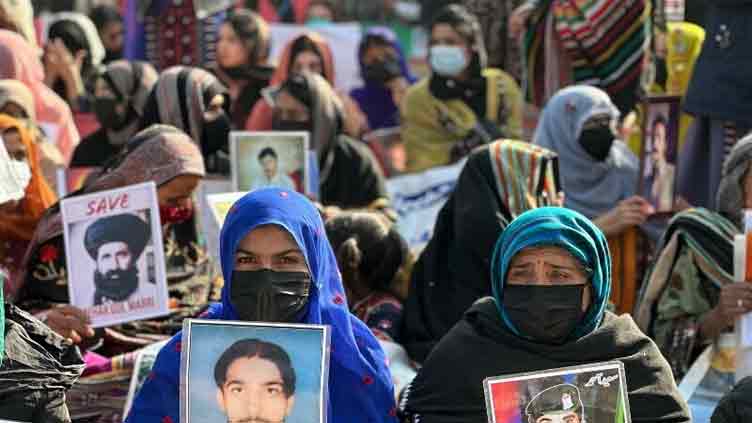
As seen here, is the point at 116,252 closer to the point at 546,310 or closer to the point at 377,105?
the point at 546,310

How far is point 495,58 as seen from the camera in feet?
39.4

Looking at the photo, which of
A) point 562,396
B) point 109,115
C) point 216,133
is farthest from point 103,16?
point 562,396

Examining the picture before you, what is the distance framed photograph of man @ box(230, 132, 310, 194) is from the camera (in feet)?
25.8

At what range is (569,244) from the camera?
510 cm

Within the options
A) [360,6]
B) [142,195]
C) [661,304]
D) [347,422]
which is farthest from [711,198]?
[360,6]

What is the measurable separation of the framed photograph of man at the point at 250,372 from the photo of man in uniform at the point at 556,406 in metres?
0.53

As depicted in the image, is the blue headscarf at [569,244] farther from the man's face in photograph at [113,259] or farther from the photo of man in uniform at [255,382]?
the man's face in photograph at [113,259]

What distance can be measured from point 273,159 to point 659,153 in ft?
5.35

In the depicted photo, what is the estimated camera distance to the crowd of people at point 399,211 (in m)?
5.06

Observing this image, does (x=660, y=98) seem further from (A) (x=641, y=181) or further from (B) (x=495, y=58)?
(B) (x=495, y=58)

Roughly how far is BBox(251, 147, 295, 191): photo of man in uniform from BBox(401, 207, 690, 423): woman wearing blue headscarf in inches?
108

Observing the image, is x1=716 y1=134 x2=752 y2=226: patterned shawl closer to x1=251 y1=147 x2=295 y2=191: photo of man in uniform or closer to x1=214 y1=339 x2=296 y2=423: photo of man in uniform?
x1=251 y1=147 x2=295 y2=191: photo of man in uniform

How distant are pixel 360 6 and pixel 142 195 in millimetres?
12411

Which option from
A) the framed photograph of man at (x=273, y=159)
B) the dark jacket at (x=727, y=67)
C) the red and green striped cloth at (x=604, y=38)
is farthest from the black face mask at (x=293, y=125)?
the dark jacket at (x=727, y=67)
